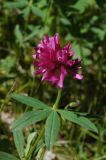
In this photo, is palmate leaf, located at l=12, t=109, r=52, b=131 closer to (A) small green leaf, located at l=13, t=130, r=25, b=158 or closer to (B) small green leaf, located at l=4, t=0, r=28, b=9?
(A) small green leaf, located at l=13, t=130, r=25, b=158

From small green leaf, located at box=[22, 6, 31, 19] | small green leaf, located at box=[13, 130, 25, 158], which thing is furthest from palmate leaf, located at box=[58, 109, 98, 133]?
small green leaf, located at box=[22, 6, 31, 19]

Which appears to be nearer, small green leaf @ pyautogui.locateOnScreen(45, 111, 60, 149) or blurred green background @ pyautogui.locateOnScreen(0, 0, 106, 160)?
small green leaf @ pyautogui.locateOnScreen(45, 111, 60, 149)

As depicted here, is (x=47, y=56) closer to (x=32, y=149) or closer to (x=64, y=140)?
(x=32, y=149)

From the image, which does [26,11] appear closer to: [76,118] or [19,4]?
[19,4]

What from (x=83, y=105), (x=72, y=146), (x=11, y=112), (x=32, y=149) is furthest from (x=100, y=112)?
(x=32, y=149)

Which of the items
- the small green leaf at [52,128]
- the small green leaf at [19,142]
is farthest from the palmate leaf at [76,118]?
the small green leaf at [19,142]

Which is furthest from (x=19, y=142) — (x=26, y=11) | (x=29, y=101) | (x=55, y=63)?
(x=26, y=11)

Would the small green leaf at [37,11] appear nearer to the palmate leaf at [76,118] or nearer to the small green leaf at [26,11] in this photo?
the small green leaf at [26,11]
